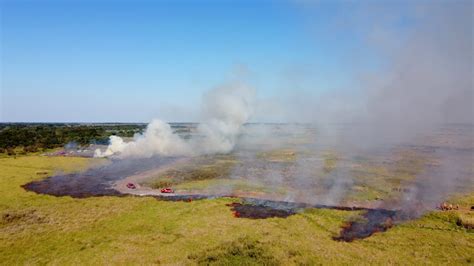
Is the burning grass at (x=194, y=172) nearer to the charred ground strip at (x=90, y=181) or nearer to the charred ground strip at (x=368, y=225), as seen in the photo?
the charred ground strip at (x=90, y=181)

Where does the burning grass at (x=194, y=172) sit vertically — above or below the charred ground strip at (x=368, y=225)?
above

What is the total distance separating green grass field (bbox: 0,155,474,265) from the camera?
2809cm

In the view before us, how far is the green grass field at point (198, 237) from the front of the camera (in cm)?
2809

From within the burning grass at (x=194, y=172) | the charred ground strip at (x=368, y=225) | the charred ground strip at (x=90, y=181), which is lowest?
the charred ground strip at (x=368, y=225)

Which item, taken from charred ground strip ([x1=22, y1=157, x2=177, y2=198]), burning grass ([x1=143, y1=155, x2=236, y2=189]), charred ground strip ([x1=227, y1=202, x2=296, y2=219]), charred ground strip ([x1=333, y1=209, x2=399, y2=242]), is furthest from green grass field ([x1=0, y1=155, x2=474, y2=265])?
burning grass ([x1=143, y1=155, x2=236, y2=189])

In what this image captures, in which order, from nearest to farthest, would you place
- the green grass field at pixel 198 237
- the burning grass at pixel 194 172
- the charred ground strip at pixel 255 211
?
the green grass field at pixel 198 237 → the charred ground strip at pixel 255 211 → the burning grass at pixel 194 172

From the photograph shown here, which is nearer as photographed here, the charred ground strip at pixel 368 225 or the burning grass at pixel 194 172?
the charred ground strip at pixel 368 225

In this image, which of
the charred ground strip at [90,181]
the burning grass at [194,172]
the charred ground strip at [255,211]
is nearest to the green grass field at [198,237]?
the charred ground strip at [255,211]

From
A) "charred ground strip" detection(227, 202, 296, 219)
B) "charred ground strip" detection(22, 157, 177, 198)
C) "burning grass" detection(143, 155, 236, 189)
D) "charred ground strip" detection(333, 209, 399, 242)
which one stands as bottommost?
"charred ground strip" detection(333, 209, 399, 242)

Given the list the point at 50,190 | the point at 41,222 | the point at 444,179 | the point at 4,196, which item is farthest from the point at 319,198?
the point at 4,196

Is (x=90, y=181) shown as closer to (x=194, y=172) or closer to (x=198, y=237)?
(x=194, y=172)

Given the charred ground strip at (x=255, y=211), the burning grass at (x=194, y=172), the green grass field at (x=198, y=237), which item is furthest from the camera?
the burning grass at (x=194, y=172)

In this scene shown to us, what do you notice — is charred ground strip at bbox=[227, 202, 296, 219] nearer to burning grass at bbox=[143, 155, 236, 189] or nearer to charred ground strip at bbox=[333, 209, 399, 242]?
charred ground strip at bbox=[333, 209, 399, 242]

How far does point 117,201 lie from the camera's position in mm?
44281
